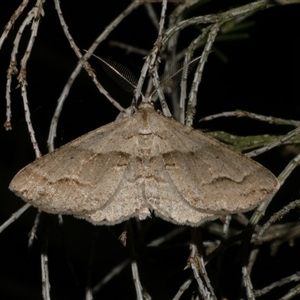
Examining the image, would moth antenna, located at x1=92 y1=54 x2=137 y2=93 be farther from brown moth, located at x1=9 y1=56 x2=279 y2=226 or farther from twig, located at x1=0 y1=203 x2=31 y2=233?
twig, located at x1=0 y1=203 x2=31 y2=233

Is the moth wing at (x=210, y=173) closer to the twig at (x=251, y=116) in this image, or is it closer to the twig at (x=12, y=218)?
the twig at (x=251, y=116)

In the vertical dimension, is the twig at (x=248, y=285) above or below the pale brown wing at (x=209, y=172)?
below

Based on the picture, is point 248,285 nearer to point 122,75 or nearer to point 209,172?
point 209,172

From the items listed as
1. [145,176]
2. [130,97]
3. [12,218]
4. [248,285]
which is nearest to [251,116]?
[145,176]

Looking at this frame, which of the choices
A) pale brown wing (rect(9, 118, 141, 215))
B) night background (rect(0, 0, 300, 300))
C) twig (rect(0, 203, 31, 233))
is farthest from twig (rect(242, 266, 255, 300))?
night background (rect(0, 0, 300, 300))

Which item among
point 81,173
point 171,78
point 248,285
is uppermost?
point 171,78

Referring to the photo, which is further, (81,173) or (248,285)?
(81,173)


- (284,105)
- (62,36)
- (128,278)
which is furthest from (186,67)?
(128,278)

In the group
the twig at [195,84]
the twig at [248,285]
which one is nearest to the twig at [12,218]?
the twig at [195,84]
